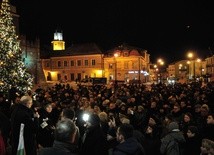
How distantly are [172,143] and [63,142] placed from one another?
3270 mm

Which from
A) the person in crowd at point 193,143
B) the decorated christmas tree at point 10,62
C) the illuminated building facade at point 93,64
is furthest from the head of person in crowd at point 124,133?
the illuminated building facade at point 93,64

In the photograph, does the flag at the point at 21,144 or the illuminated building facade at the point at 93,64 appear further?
the illuminated building facade at the point at 93,64

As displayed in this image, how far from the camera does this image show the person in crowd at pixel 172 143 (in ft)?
21.4

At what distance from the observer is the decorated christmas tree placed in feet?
76.7

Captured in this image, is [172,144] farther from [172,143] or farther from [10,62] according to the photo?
[10,62]

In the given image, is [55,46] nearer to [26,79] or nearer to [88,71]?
[88,71]

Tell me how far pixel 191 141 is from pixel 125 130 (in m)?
2.37

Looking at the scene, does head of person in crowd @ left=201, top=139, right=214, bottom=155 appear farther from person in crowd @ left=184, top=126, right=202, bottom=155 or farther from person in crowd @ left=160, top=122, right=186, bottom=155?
person in crowd @ left=184, top=126, right=202, bottom=155

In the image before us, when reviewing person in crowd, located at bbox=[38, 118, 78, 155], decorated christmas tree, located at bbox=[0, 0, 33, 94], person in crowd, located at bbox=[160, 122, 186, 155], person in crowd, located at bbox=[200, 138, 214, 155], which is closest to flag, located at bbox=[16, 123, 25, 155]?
person in crowd, located at bbox=[160, 122, 186, 155]

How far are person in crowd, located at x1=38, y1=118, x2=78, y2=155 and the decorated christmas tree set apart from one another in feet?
64.9

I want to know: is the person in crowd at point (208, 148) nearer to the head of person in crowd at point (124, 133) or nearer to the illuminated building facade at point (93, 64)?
the head of person in crowd at point (124, 133)

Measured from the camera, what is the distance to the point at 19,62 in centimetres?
2409

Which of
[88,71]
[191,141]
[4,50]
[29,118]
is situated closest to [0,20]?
[4,50]

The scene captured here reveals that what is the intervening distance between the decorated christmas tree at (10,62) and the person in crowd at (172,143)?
58.7 feet
